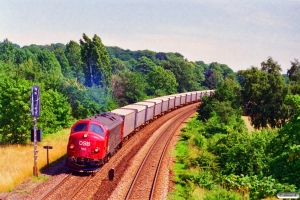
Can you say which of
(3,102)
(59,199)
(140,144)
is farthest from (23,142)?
(59,199)

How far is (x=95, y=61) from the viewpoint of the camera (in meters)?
57.3

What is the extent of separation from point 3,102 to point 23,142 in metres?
4.18

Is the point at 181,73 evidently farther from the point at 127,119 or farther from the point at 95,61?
the point at 127,119

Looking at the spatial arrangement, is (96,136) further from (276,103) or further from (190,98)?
(190,98)

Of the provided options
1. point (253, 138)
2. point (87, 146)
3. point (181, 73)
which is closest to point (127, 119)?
point (87, 146)

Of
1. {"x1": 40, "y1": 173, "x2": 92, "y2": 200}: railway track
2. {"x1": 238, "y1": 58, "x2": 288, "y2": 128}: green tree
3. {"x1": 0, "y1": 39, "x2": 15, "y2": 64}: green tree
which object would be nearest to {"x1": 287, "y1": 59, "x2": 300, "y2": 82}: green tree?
{"x1": 238, "y1": 58, "x2": 288, "y2": 128}: green tree

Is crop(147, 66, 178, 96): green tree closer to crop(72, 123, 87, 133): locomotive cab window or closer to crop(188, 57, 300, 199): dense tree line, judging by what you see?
crop(188, 57, 300, 199): dense tree line

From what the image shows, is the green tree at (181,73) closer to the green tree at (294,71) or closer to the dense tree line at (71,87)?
the dense tree line at (71,87)

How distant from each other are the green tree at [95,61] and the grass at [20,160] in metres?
24.1

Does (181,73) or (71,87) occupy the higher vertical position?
(181,73)

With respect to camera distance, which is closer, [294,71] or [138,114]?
[138,114]

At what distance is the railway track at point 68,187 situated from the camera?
664 inches

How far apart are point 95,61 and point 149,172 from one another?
124 feet

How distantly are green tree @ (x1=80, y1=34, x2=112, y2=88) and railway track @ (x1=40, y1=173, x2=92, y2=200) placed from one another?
37.9m
